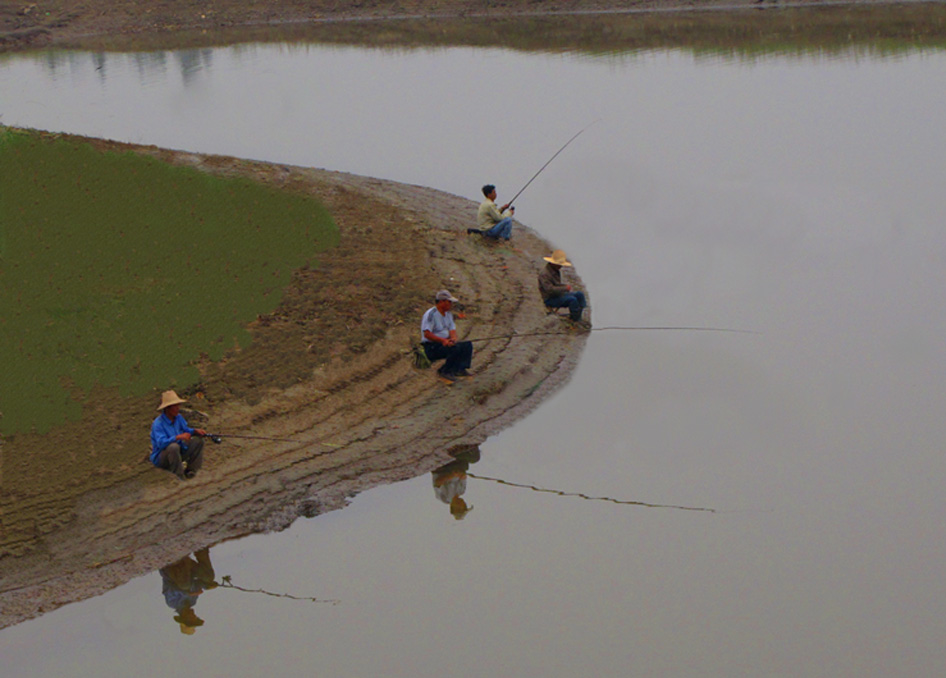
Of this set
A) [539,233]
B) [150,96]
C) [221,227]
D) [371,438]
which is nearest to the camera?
[371,438]

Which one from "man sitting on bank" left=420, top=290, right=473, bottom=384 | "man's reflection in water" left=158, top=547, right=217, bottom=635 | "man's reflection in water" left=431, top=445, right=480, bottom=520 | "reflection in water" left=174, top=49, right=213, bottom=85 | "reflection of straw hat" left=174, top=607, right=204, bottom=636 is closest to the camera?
"reflection of straw hat" left=174, top=607, right=204, bottom=636

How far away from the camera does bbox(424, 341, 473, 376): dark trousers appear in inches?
456

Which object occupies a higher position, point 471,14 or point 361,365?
point 471,14

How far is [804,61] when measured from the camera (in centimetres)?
2859

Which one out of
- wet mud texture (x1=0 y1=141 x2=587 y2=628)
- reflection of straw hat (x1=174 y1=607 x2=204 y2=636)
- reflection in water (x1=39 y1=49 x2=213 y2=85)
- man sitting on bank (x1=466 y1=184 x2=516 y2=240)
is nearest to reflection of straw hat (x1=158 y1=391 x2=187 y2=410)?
wet mud texture (x1=0 y1=141 x2=587 y2=628)

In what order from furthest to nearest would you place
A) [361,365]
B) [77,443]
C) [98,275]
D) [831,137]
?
[831,137] < [98,275] < [361,365] < [77,443]

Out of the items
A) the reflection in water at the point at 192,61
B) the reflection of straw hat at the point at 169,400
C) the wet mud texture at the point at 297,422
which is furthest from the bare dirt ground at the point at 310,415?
the reflection in water at the point at 192,61

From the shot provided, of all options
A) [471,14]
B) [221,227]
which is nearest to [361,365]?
[221,227]

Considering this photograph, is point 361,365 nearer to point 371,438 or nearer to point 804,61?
point 371,438

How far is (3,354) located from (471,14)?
29825mm

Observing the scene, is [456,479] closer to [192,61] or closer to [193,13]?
[192,61]

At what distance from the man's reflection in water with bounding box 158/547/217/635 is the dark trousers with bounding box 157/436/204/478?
812mm

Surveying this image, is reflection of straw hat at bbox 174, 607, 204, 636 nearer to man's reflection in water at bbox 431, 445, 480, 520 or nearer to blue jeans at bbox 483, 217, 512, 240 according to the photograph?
man's reflection in water at bbox 431, 445, 480, 520

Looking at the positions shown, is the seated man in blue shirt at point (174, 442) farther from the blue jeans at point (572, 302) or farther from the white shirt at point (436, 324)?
the blue jeans at point (572, 302)
